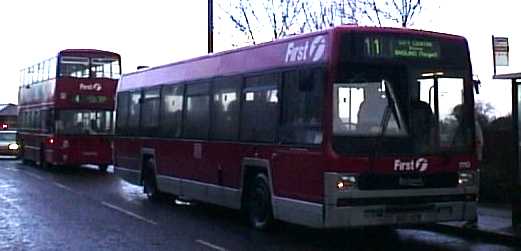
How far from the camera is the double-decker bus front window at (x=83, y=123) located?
99.0ft

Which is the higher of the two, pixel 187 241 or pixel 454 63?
pixel 454 63

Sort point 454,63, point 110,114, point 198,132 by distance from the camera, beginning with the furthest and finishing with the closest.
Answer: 1. point 110,114
2. point 198,132
3. point 454,63

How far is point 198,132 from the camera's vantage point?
15141 millimetres

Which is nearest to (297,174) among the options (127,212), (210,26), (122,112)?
(127,212)

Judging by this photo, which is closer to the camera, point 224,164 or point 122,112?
point 224,164

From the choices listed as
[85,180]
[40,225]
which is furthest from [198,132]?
[85,180]

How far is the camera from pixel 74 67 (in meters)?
30.5

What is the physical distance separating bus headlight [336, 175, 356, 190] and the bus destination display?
5.29 ft

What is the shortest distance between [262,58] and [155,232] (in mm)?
3121

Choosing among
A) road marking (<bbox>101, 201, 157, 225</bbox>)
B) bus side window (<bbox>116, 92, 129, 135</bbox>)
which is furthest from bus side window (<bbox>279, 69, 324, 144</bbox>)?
bus side window (<bbox>116, 92, 129, 135</bbox>)

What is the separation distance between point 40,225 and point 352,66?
20.2 feet

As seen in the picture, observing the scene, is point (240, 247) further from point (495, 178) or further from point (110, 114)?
point (110, 114)

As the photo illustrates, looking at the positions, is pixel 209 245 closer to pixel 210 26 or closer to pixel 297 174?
pixel 297 174

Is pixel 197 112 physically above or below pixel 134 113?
below
